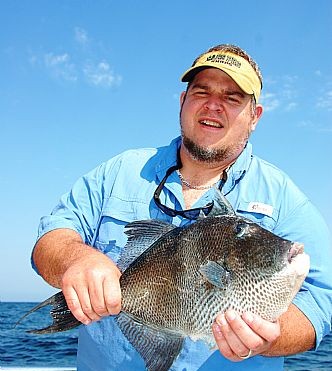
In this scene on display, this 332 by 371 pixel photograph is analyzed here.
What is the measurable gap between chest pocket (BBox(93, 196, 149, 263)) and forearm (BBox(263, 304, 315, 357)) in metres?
1.17

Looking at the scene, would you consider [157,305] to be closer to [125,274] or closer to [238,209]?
[125,274]

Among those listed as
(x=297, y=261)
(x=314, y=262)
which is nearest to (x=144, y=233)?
(x=297, y=261)

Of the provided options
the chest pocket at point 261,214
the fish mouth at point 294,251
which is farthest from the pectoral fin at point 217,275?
the chest pocket at point 261,214

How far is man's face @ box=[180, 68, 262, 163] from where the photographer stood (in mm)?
3822

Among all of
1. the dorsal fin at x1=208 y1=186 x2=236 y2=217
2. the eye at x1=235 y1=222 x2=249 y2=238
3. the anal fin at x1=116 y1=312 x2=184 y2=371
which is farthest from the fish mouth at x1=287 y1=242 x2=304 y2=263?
the anal fin at x1=116 y1=312 x2=184 y2=371

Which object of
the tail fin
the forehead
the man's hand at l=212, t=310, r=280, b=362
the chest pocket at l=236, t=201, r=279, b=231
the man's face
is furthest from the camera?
the forehead

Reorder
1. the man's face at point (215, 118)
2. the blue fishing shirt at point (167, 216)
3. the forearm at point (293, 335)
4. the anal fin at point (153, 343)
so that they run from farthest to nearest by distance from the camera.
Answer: the man's face at point (215, 118) → the blue fishing shirt at point (167, 216) → the forearm at point (293, 335) → the anal fin at point (153, 343)

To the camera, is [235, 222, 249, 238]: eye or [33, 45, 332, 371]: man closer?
[235, 222, 249, 238]: eye

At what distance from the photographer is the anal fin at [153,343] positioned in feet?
9.31

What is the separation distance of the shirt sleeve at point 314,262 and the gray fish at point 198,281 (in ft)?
2.46

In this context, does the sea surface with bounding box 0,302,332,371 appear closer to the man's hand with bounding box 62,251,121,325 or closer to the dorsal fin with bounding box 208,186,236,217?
the man's hand with bounding box 62,251,121,325

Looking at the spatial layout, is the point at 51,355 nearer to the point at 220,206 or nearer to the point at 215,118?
the point at 215,118

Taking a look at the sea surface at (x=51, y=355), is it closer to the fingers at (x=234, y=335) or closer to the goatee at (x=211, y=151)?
the goatee at (x=211, y=151)

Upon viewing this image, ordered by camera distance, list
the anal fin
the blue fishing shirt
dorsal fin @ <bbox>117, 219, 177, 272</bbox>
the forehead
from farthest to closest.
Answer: the forehead, the blue fishing shirt, dorsal fin @ <bbox>117, 219, 177, 272</bbox>, the anal fin
